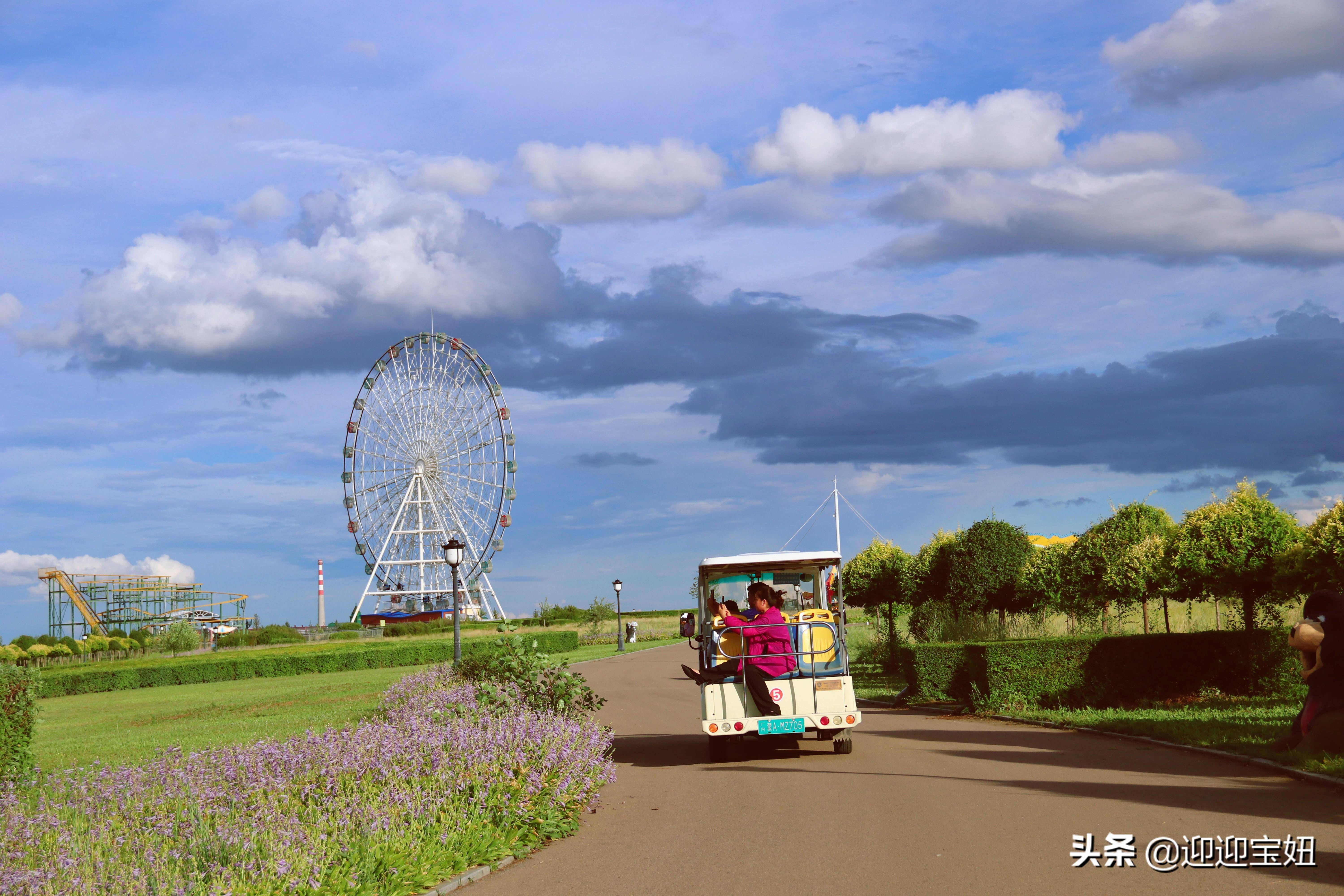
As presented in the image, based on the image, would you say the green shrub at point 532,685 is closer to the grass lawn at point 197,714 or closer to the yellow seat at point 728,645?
the grass lawn at point 197,714

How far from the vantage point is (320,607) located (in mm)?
100000

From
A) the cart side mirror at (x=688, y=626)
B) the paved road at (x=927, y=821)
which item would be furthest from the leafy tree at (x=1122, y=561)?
the cart side mirror at (x=688, y=626)

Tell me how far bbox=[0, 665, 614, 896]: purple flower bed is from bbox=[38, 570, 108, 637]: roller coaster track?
260 ft

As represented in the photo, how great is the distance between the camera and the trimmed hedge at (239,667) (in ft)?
133

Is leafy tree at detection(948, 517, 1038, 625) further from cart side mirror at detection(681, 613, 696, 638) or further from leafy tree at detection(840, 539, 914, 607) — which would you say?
cart side mirror at detection(681, 613, 696, 638)

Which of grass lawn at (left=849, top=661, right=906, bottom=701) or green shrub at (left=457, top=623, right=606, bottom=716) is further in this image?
grass lawn at (left=849, top=661, right=906, bottom=701)

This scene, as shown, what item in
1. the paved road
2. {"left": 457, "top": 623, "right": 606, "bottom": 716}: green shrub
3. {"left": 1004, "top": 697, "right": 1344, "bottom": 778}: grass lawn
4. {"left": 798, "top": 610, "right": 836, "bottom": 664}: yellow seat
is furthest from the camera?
{"left": 457, "top": 623, "right": 606, "bottom": 716}: green shrub

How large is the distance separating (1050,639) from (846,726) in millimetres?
5507

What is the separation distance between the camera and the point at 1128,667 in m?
15.8

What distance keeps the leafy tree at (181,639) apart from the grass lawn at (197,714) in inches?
1176

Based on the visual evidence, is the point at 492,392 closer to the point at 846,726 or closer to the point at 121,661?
the point at 121,661

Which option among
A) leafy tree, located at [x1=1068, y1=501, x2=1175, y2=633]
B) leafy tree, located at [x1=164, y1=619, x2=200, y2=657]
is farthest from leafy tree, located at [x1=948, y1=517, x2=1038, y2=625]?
leafy tree, located at [x1=164, y1=619, x2=200, y2=657]

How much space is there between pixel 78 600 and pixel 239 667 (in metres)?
50.7

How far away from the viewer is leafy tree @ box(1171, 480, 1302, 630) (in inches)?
644
